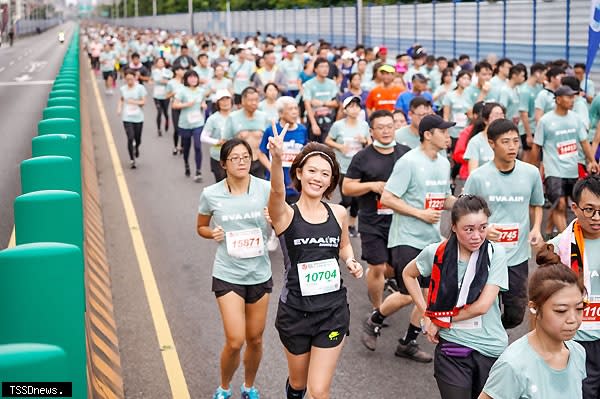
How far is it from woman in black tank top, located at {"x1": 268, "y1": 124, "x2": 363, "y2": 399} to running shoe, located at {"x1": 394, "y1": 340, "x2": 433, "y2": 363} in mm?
1887

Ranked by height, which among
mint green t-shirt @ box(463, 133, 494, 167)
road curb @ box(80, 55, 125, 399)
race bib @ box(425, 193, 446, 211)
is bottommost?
road curb @ box(80, 55, 125, 399)

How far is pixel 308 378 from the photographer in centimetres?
577

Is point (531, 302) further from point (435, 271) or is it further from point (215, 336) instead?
point (215, 336)

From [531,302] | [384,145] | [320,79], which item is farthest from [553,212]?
[531,302]

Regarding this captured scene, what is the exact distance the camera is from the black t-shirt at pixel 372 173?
8.48m

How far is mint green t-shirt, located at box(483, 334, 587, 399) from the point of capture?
4043 mm

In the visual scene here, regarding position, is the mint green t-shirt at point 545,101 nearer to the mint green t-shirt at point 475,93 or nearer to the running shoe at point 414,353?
the mint green t-shirt at point 475,93

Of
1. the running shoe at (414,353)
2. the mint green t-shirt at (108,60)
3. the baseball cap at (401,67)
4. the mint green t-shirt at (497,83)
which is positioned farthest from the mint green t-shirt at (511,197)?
the mint green t-shirt at (108,60)

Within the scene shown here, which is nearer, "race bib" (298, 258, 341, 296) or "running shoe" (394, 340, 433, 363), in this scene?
"race bib" (298, 258, 341, 296)

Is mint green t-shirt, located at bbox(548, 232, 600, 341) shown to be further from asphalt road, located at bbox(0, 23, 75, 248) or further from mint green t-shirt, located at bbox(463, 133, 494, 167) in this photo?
asphalt road, located at bbox(0, 23, 75, 248)

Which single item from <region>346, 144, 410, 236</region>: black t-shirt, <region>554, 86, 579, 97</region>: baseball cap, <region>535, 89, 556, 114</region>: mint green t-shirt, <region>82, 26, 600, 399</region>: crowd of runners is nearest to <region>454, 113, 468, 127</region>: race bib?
<region>535, 89, 556, 114</region>: mint green t-shirt

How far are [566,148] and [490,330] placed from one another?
5948mm

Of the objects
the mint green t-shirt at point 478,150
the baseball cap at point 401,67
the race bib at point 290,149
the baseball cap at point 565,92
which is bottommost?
the race bib at point 290,149

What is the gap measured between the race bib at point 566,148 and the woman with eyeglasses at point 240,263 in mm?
5063
